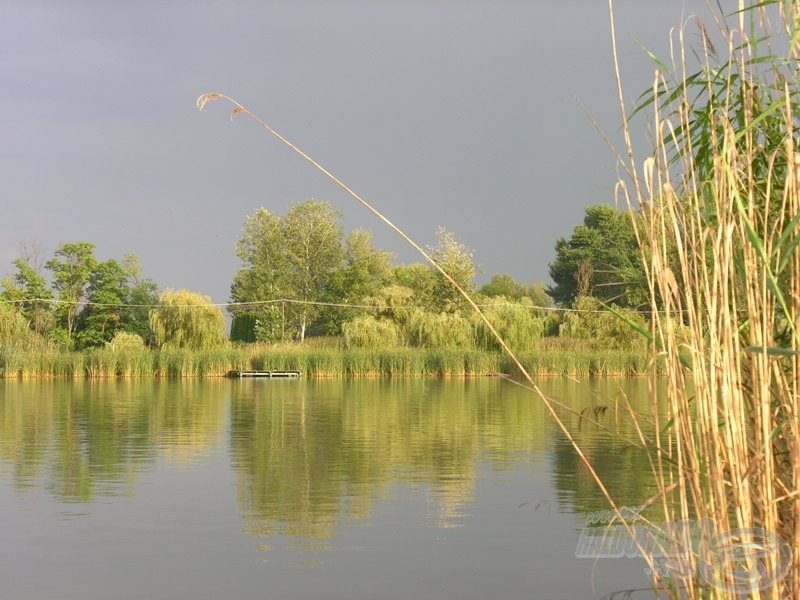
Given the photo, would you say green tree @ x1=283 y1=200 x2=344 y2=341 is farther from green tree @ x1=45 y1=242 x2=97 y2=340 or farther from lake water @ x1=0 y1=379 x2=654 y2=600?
lake water @ x1=0 y1=379 x2=654 y2=600

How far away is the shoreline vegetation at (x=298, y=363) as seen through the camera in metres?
28.1

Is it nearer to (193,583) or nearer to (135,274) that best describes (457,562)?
(193,583)

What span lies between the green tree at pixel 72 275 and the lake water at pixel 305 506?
25326mm

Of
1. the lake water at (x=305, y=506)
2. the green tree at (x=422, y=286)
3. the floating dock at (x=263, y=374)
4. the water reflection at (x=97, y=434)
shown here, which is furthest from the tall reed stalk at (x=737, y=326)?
the green tree at (x=422, y=286)

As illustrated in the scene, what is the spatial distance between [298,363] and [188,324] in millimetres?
5559

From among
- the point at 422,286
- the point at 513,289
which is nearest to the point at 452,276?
the point at 422,286

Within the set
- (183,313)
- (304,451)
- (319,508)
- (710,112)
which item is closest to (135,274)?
(183,313)

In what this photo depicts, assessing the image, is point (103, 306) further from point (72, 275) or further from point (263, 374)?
point (263, 374)

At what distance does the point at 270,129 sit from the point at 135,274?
4129 cm

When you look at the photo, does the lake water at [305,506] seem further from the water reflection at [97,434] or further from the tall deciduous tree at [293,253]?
the tall deciduous tree at [293,253]

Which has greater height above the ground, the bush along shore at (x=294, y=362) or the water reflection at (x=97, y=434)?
the bush along shore at (x=294, y=362)

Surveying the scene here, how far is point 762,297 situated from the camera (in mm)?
Result: 2699

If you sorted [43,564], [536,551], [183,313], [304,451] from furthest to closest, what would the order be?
[183,313], [304,451], [536,551], [43,564]

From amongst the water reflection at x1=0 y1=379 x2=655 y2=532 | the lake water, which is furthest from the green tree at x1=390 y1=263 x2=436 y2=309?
the lake water
